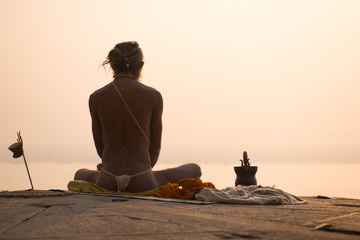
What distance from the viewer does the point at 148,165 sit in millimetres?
5391

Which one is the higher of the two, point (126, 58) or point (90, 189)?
point (126, 58)

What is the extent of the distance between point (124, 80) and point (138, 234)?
10.5 feet

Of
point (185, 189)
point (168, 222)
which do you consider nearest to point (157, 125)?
point (185, 189)

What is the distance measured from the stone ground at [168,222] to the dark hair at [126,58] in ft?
6.95

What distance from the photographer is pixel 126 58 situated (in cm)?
541

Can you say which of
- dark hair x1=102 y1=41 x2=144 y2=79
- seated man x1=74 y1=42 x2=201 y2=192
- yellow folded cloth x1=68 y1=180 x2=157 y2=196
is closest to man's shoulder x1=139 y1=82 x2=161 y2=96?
seated man x1=74 y1=42 x2=201 y2=192

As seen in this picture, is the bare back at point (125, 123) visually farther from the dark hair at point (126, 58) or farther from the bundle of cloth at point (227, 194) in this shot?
the bundle of cloth at point (227, 194)

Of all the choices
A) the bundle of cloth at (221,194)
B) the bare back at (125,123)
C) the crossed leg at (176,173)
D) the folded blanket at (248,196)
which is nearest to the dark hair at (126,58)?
the bare back at (125,123)

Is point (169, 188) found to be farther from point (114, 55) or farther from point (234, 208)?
point (114, 55)

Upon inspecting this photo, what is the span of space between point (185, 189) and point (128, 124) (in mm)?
1097

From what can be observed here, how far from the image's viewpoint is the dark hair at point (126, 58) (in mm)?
5422

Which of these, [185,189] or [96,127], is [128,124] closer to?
[96,127]

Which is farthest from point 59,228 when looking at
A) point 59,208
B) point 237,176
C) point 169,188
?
point 237,176

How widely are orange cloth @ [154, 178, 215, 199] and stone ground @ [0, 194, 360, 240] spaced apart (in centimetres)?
85
